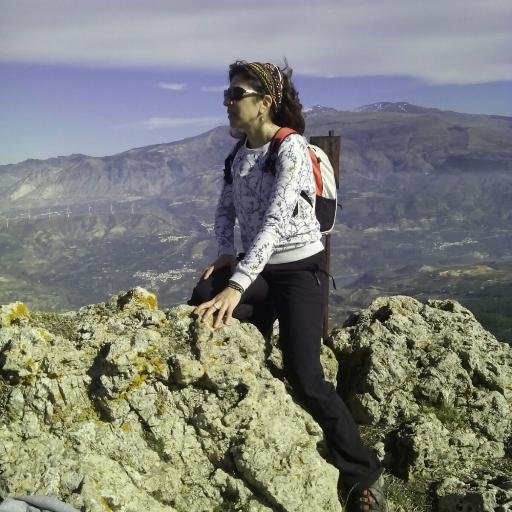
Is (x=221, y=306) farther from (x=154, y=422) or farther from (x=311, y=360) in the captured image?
(x=154, y=422)

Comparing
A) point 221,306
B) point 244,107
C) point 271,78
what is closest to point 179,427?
point 221,306

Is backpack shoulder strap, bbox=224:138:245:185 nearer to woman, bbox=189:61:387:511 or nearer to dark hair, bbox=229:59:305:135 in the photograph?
woman, bbox=189:61:387:511

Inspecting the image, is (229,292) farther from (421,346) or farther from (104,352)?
(421,346)

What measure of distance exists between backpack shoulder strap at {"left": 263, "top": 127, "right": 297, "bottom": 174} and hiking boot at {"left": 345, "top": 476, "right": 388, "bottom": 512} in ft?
12.7

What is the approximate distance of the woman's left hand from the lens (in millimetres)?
6184

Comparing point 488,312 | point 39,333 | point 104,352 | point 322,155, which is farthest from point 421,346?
point 488,312

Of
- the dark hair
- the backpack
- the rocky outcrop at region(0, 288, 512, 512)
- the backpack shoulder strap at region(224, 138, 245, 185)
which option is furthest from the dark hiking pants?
the dark hair

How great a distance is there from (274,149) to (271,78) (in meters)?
0.87

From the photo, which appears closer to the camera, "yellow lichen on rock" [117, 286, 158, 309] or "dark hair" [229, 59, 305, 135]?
"dark hair" [229, 59, 305, 135]

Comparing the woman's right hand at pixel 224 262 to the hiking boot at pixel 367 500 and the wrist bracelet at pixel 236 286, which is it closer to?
the wrist bracelet at pixel 236 286

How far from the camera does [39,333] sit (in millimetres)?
6055

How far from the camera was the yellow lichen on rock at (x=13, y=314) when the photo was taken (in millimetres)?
6366

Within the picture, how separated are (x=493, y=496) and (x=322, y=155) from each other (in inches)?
183

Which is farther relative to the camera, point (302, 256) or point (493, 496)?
point (302, 256)
